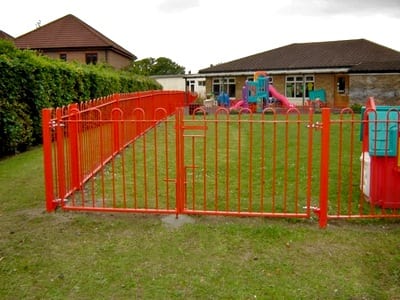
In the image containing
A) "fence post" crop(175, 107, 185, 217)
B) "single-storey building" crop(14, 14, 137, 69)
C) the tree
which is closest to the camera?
"fence post" crop(175, 107, 185, 217)

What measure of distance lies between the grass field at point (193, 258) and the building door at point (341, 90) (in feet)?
84.3

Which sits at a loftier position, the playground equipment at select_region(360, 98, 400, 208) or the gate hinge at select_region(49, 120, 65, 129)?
the gate hinge at select_region(49, 120, 65, 129)

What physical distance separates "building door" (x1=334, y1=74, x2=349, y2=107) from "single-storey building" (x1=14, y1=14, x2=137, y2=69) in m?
17.4

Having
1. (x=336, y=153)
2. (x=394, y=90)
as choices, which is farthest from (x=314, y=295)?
(x=394, y=90)

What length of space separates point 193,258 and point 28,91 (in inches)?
316

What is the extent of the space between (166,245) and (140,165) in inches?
167

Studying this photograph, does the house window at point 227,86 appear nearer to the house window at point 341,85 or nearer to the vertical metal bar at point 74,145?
the house window at point 341,85

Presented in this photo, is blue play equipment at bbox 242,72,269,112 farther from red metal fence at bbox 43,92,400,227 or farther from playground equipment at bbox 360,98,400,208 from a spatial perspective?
playground equipment at bbox 360,98,400,208

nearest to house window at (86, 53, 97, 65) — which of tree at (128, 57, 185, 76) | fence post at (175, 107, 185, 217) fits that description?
fence post at (175, 107, 185, 217)

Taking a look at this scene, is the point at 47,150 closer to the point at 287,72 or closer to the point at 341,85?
the point at 287,72

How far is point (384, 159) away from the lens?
5.62m

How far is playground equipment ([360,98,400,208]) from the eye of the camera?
552 cm

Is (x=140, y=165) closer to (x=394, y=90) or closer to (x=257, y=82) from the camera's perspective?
(x=257, y=82)

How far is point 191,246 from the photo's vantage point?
4.64 meters
